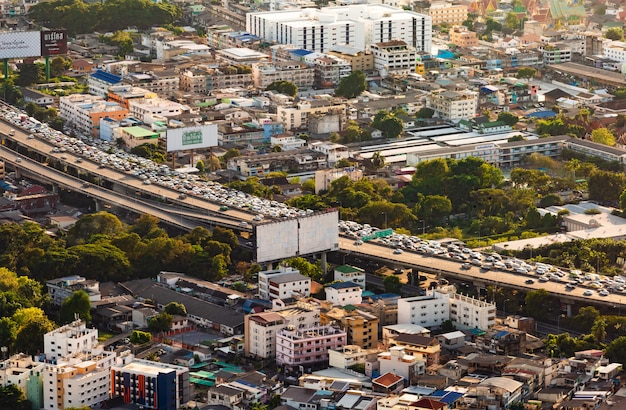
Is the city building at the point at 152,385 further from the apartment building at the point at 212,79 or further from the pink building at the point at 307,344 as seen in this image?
the apartment building at the point at 212,79

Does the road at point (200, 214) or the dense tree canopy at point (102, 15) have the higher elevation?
the dense tree canopy at point (102, 15)

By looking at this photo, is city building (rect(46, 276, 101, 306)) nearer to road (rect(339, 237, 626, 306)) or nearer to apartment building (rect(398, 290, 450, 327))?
road (rect(339, 237, 626, 306))

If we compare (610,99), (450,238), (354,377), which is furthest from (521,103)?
(354,377)

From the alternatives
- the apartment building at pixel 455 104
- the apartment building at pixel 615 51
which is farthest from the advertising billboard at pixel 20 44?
the apartment building at pixel 615 51

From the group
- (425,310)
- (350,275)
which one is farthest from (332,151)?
(425,310)

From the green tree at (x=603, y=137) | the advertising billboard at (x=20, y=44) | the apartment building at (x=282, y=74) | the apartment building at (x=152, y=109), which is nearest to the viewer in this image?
the green tree at (x=603, y=137)

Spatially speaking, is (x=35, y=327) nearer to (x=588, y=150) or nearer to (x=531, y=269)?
(x=531, y=269)
